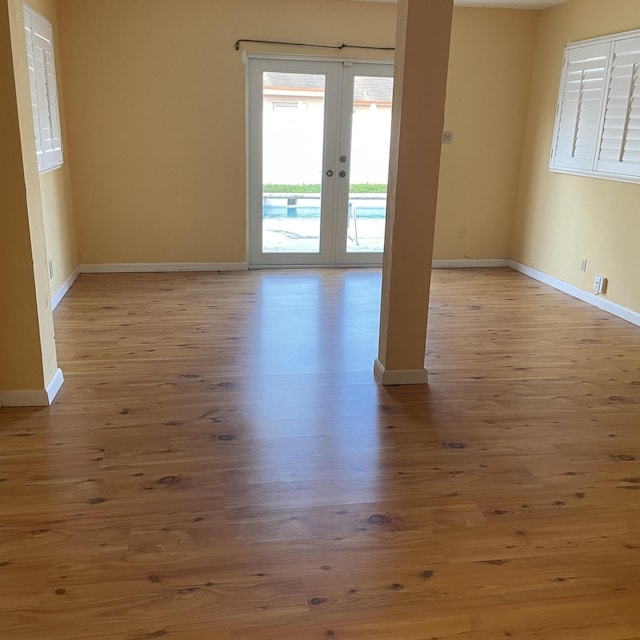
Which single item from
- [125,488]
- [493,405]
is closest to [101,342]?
[125,488]

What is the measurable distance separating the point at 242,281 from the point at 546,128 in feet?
11.1

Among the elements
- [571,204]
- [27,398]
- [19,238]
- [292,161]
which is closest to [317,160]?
[292,161]

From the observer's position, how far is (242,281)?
19.5ft

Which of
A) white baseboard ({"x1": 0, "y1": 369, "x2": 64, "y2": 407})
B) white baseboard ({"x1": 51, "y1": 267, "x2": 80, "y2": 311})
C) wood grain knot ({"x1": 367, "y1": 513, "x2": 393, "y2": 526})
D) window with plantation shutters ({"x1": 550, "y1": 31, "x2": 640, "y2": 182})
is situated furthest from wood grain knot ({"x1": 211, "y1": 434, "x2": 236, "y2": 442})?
window with plantation shutters ({"x1": 550, "y1": 31, "x2": 640, "y2": 182})

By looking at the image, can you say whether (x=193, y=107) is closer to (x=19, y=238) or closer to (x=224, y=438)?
(x=19, y=238)

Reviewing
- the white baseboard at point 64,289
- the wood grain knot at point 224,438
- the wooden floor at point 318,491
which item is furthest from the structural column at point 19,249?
the white baseboard at point 64,289

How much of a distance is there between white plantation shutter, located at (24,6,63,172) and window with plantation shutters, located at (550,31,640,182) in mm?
4439

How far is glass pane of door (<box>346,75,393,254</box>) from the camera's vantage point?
6.18m

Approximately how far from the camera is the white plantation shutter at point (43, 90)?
14.3ft

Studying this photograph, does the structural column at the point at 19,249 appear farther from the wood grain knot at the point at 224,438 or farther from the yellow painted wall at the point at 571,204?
the yellow painted wall at the point at 571,204

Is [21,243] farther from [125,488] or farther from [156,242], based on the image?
[156,242]

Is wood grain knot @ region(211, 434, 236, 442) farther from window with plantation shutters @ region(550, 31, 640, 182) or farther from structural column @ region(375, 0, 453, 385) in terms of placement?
window with plantation shutters @ region(550, 31, 640, 182)

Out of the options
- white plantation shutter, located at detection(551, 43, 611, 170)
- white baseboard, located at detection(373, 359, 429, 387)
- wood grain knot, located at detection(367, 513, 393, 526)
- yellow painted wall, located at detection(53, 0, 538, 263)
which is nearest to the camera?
wood grain knot, located at detection(367, 513, 393, 526)

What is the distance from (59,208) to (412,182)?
11.0 feet
